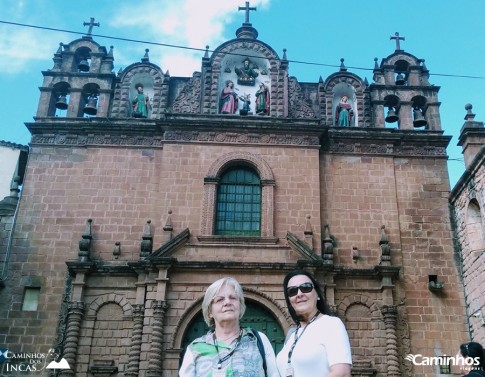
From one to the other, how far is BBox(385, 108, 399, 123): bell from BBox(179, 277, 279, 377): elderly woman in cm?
1520

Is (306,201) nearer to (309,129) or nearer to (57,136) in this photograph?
(309,129)

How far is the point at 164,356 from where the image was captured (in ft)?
45.6

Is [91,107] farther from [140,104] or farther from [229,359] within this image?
[229,359]

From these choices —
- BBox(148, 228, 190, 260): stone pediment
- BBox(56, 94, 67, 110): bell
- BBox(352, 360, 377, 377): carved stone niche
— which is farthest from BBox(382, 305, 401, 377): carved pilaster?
BBox(56, 94, 67, 110): bell

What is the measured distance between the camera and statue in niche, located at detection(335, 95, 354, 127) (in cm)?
1819

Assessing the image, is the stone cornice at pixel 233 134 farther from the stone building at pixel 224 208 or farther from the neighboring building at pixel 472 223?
the neighboring building at pixel 472 223

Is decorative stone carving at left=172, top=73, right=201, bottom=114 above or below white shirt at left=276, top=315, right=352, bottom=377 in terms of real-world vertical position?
above

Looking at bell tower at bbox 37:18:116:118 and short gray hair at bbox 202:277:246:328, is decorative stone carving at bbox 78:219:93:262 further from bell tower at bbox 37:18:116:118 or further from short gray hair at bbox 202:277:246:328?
short gray hair at bbox 202:277:246:328

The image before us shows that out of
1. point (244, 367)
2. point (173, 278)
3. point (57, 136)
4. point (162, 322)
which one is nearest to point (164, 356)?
point (162, 322)

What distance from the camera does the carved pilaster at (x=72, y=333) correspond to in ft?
46.3

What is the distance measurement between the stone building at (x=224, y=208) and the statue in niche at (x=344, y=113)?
6cm

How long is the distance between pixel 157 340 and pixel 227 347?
10210mm

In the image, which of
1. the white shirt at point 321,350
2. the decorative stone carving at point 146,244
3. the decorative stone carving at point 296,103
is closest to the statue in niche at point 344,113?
the decorative stone carving at point 296,103

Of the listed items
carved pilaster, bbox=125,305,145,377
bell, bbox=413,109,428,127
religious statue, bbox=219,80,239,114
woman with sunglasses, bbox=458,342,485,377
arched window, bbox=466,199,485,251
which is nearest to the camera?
woman with sunglasses, bbox=458,342,485,377
